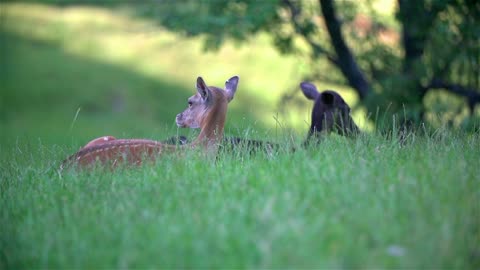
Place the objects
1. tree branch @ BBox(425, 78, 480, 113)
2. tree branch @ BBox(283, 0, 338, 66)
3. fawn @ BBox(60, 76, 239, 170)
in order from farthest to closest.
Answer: tree branch @ BBox(283, 0, 338, 66) < tree branch @ BBox(425, 78, 480, 113) < fawn @ BBox(60, 76, 239, 170)

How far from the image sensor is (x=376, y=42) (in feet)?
52.6

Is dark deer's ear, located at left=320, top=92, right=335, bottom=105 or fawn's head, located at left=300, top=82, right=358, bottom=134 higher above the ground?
dark deer's ear, located at left=320, top=92, right=335, bottom=105

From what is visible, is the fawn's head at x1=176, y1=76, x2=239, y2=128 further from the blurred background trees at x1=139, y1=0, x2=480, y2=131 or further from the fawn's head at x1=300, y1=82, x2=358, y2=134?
the blurred background trees at x1=139, y1=0, x2=480, y2=131

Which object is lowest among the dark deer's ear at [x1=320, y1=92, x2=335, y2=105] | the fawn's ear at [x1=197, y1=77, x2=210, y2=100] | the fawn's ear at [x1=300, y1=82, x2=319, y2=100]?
the fawn's ear at [x1=197, y1=77, x2=210, y2=100]

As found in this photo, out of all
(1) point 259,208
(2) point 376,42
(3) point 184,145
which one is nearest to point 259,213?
(1) point 259,208

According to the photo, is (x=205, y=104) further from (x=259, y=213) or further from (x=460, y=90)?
(x=460, y=90)

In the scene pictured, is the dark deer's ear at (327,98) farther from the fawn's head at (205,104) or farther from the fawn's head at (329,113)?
the fawn's head at (205,104)

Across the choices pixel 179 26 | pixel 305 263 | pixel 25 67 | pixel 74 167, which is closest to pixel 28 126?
pixel 25 67

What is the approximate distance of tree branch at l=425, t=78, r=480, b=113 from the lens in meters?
14.0

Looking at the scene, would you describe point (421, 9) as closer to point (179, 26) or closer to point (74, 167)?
point (179, 26)

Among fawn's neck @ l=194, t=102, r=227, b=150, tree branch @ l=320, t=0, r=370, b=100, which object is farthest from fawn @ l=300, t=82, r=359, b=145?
tree branch @ l=320, t=0, r=370, b=100

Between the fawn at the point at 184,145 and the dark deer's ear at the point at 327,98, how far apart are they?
103 centimetres

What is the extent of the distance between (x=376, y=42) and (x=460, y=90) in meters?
2.47

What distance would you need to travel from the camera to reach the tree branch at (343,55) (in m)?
14.5
